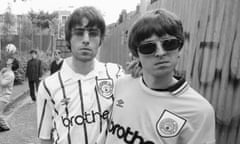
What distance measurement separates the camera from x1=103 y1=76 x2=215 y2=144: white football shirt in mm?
1222

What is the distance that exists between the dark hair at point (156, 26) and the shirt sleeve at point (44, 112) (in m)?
0.68

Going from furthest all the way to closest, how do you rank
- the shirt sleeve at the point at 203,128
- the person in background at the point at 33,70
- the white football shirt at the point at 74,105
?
the person in background at the point at 33,70 → the white football shirt at the point at 74,105 → the shirt sleeve at the point at 203,128

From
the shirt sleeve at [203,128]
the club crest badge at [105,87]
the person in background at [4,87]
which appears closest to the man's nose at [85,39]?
the club crest badge at [105,87]

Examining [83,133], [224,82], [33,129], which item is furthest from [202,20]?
[33,129]

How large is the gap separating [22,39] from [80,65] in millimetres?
15936

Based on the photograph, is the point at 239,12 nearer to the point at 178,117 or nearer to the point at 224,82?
the point at 224,82

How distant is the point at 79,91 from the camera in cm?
177

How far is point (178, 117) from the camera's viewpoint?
126cm

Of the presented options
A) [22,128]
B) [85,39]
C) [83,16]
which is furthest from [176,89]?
[22,128]

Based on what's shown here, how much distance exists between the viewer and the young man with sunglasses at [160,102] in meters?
1.23

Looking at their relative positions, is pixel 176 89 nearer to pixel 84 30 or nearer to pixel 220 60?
pixel 220 60

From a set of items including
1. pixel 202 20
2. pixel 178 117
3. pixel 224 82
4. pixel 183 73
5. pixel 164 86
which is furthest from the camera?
pixel 183 73

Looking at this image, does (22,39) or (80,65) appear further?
(22,39)

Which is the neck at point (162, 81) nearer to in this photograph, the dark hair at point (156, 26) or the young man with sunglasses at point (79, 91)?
the dark hair at point (156, 26)
